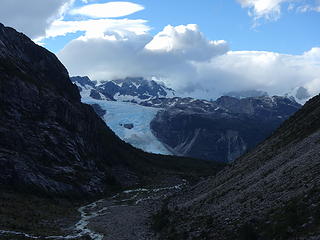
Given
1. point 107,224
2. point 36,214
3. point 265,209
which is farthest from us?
point 36,214

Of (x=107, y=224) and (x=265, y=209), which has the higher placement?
(x=265, y=209)

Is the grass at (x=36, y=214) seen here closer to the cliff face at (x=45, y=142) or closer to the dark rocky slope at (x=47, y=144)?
the dark rocky slope at (x=47, y=144)

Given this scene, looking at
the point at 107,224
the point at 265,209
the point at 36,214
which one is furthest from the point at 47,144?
the point at 265,209

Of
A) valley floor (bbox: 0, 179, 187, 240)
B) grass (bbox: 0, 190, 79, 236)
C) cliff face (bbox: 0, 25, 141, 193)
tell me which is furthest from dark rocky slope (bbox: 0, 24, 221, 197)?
valley floor (bbox: 0, 179, 187, 240)

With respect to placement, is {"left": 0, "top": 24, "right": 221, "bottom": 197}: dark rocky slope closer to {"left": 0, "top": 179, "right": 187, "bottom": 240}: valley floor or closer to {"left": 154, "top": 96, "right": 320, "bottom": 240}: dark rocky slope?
{"left": 0, "top": 179, "right": 187, "bottom": 240}: valley floor

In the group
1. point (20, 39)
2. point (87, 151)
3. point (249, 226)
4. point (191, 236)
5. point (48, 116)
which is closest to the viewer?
point (249, 226)

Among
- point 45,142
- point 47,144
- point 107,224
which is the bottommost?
point 107,224

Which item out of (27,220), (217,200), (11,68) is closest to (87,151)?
(11,68)

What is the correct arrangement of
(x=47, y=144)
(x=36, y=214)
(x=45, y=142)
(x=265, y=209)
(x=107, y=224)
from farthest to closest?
(x=47, y=144)
(x=45, y=142)
(x=36, y=214)
(x=107, y=224)
(x=265, y=209)

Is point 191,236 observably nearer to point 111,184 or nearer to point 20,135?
point 20,135

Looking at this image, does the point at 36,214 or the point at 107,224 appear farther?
the point at 36,214

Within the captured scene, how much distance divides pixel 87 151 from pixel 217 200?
8837 cm

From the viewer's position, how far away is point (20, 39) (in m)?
196

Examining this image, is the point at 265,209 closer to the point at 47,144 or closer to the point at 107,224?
the point at 107,224
